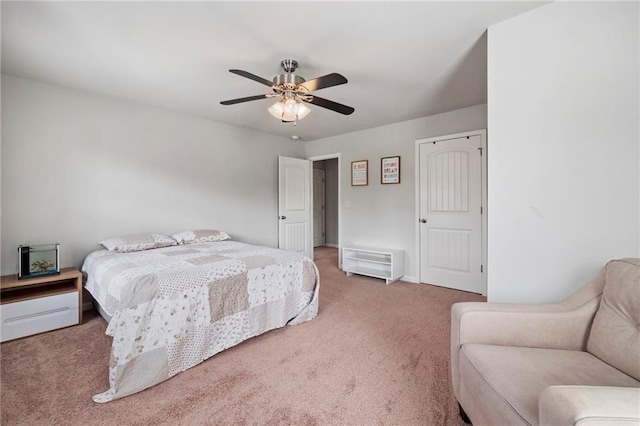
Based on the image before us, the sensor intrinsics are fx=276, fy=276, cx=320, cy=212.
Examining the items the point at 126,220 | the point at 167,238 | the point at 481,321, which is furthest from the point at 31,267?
the point at 481,321

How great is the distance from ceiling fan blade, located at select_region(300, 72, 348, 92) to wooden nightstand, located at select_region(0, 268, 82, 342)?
2.69m

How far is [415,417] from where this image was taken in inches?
57.1

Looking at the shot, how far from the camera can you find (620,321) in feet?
3.80

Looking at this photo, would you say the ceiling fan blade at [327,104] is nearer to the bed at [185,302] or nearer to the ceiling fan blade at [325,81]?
the ceiling fan blade at [325,81]

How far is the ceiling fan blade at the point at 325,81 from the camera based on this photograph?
Result: 1861 mm

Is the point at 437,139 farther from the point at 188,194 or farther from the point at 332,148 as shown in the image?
the point at 188,194

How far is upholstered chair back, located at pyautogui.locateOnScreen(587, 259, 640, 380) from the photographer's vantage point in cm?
108

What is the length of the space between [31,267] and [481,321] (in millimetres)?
3605

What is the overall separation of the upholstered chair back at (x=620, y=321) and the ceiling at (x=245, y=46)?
1567 millimetres

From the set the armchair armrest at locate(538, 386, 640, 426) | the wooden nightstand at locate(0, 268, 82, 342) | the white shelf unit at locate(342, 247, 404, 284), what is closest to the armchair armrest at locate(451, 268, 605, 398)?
the armchair armrest at locate(538, 386, 640, 426)

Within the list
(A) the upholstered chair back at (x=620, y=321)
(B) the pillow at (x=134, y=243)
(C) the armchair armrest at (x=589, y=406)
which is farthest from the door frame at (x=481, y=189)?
(B) the pillow at (x=134, y=243)

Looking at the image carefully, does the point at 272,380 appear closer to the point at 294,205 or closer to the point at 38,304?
the point at 38,304

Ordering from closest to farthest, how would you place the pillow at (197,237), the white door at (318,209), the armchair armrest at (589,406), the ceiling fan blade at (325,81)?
the armchair armrest at (589,406) < the ceiling fan blade at (325,81) < the pillow at (197,237) < the white door at (318,209)

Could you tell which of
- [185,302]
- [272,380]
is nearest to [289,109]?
[185,302]
